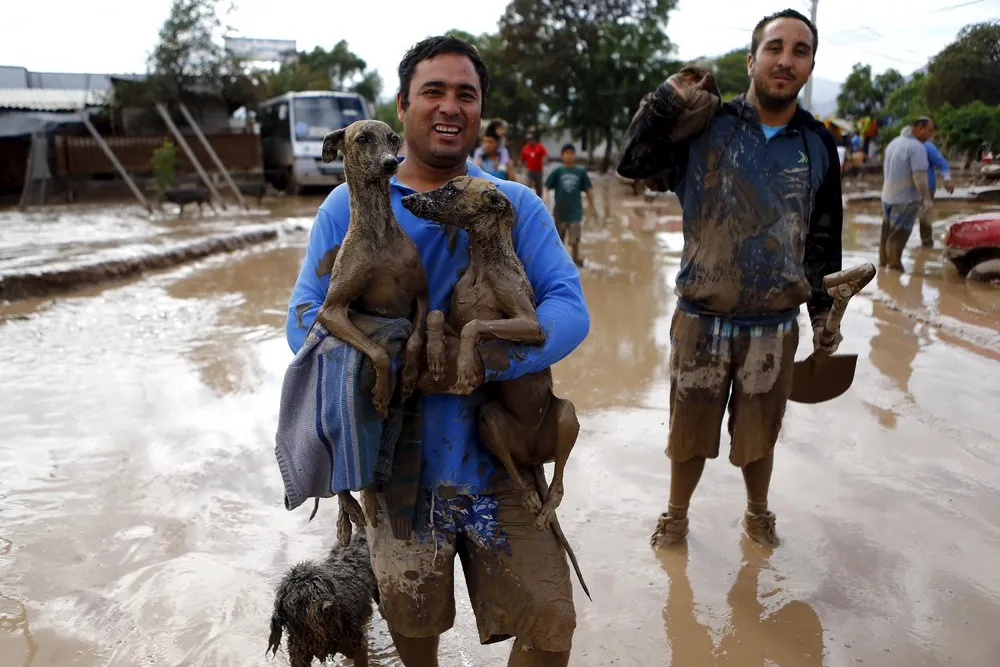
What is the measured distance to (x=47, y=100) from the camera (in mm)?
22359

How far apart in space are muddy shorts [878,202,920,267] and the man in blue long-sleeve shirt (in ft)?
28.8

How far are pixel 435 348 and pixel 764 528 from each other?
2294 mm

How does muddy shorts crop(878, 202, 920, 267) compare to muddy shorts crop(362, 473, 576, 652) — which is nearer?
muddy shorts crop(362, 473, 576, 652)

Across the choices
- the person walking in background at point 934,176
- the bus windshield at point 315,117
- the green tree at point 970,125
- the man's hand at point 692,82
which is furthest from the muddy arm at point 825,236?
the bus windshield at point 315,117

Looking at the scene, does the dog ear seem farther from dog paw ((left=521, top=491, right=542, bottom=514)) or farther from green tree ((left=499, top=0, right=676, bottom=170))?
green tree ((left=499, top=0, right=676, bottom=170))

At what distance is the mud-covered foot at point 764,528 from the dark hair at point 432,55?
7.80 ft

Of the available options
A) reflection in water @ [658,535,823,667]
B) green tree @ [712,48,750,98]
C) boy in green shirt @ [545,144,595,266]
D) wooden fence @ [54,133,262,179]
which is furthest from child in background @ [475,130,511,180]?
green tree @ [712,48,750,98]

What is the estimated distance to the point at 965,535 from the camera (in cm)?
347

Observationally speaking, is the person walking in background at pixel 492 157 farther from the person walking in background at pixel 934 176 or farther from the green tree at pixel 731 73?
the green tree at pixel 731 73

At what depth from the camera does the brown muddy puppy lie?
1.78m

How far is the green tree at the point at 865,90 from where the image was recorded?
39.7m

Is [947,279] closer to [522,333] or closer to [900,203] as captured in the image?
[900,203]

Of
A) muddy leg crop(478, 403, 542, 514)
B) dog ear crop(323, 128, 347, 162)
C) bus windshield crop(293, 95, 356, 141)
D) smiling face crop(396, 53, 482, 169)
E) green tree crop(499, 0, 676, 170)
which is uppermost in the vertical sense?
green tree crop(499, 0, 676, 170)

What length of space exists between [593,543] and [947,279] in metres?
7.55
